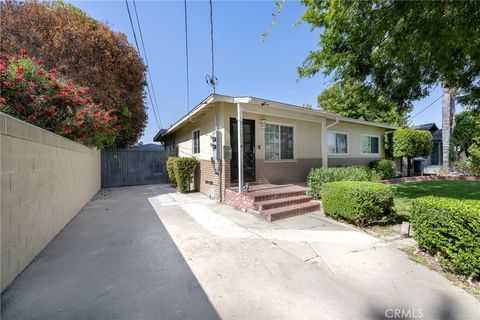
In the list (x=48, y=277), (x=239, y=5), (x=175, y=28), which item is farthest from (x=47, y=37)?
(x=48, y=277)

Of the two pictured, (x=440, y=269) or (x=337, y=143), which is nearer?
(x=440, y=269)

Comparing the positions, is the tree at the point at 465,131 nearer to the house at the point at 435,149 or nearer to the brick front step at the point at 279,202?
the house at the point at 435,149

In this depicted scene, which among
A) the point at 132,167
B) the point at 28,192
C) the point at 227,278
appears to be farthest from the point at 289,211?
the point at 132,167

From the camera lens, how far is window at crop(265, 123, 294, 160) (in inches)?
328

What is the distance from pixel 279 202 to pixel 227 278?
3.56 m

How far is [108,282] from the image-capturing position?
2701 mm

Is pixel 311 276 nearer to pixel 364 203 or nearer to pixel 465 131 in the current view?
pixel 364 203

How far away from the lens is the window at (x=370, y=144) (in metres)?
12.3

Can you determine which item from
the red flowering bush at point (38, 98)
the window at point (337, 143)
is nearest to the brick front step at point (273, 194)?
the window at point (337, 143)

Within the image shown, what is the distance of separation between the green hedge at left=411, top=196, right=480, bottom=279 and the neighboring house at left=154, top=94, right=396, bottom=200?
4.34 meters

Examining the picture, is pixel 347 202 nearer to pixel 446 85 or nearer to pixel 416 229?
pixel 416 229

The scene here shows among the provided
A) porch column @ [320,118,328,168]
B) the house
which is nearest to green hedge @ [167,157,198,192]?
porch column @ [320,118,328,168]

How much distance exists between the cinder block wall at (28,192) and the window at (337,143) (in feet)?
33.4
